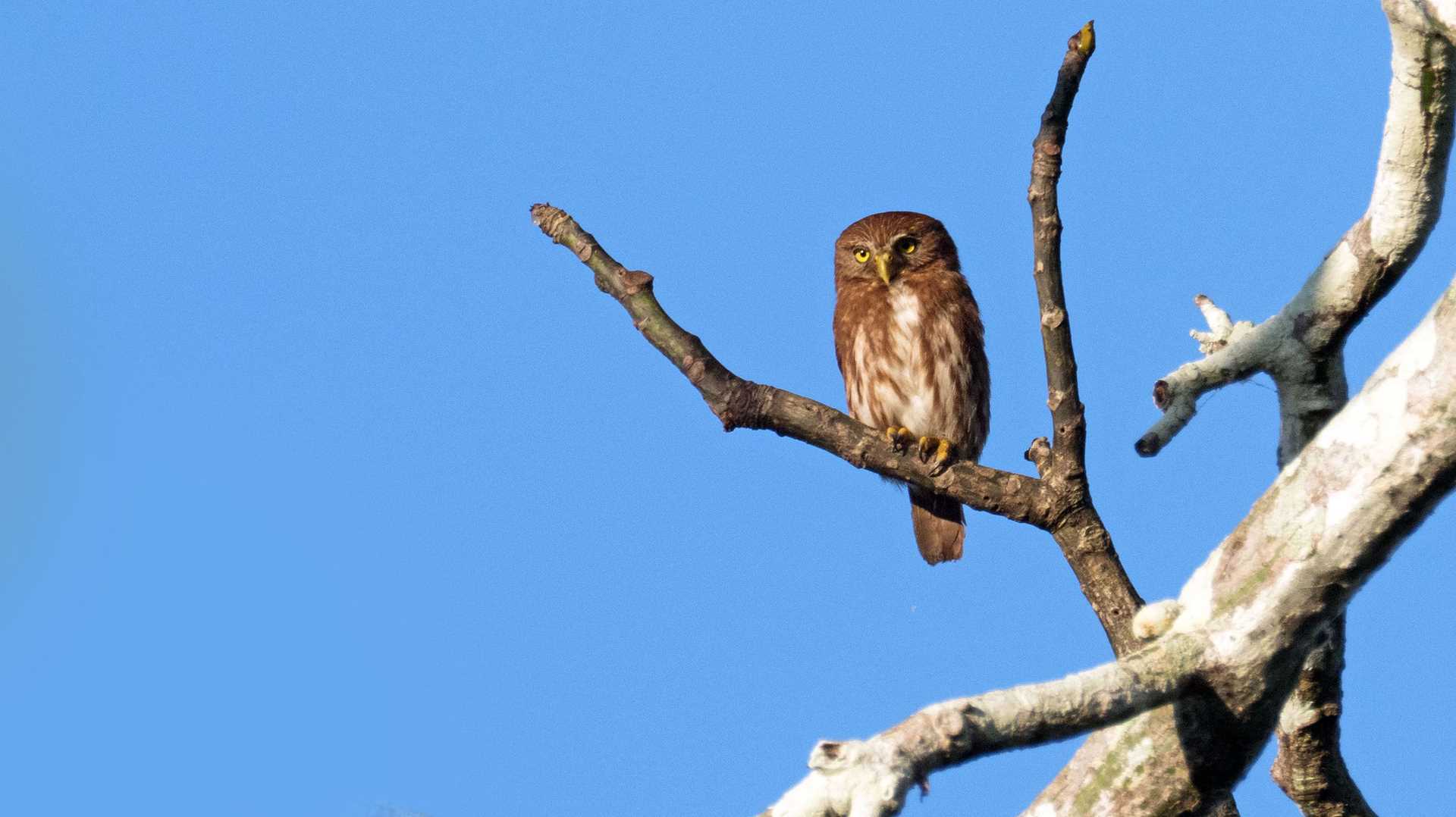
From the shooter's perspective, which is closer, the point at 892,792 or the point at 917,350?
the point at 892,792

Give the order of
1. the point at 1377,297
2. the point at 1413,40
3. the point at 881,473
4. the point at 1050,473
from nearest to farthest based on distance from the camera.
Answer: the point at 1413,40
the point at 1377,297
the point at 1050,473
the point at 881,473

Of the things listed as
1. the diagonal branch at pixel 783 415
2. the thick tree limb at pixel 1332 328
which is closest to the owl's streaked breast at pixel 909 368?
the diagonal branch at pixel 783 415

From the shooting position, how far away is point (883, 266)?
7.54 meters

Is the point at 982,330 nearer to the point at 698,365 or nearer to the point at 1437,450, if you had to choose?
the point at 698,365

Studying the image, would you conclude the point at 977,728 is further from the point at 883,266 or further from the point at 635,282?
the point at 883,266

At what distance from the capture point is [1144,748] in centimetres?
341

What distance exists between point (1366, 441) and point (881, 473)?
71.4 inches

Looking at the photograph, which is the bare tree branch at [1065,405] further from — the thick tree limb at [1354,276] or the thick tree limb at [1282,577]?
the thick tree limb at [1282,577]

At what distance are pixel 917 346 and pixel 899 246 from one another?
0.65 m

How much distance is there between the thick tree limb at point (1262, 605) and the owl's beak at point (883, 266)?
415 centimetres

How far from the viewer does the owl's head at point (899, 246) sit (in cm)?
766

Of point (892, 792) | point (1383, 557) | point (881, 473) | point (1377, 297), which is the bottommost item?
point (892, 792)

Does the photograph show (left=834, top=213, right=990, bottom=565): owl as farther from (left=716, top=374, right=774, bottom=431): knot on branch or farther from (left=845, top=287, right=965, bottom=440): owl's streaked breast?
(left=716, top=374, right=774, bottom=431): knot on branch

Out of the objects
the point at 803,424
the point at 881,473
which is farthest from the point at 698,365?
the point at 881,473
